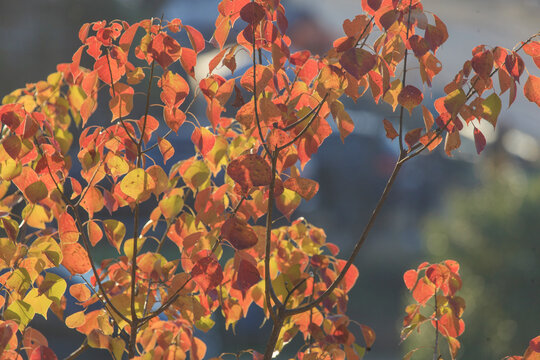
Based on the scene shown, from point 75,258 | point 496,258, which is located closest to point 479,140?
point 75,258

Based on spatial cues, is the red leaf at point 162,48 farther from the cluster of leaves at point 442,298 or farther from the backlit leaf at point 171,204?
the cluster of leaves at point 442,298

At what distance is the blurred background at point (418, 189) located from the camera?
3033 millimetres

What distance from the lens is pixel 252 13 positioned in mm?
660

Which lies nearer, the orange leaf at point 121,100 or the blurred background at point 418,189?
the orange leaf at point 121,100

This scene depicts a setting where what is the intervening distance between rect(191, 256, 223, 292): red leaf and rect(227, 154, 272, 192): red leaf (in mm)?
112

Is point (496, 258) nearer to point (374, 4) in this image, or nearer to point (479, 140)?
point (479, 140)

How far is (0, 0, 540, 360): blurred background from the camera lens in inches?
119

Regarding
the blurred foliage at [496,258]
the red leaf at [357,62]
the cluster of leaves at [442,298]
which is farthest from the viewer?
the blurred foliage at [496,258]

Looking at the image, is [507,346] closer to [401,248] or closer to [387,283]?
[387,283]

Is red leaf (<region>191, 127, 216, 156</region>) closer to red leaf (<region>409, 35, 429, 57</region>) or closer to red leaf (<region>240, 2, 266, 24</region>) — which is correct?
red leaf (<region>240, 2, 266, 24</region>)

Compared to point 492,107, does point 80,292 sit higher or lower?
lower

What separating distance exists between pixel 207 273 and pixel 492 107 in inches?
A: 15.4

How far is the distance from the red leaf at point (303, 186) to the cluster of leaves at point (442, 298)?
0.68 ft

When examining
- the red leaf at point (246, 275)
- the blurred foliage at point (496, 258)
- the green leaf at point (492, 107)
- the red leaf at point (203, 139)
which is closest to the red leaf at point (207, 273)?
the red leaf at point (246, 275)
